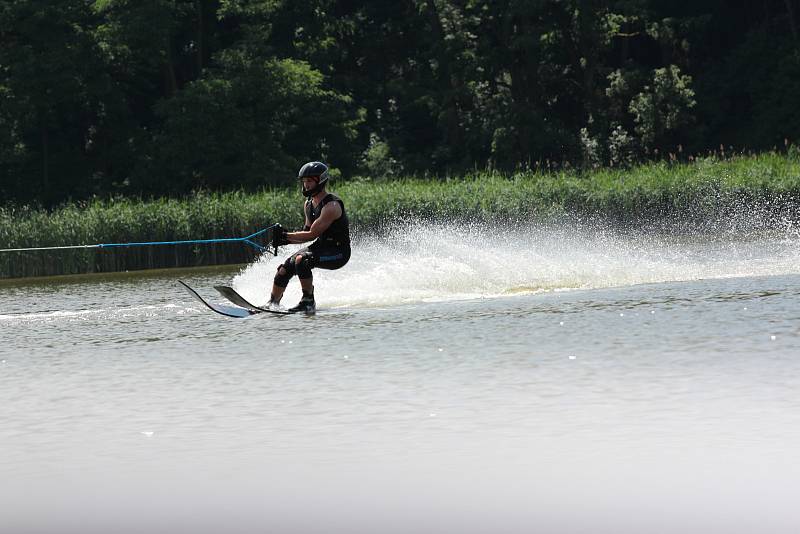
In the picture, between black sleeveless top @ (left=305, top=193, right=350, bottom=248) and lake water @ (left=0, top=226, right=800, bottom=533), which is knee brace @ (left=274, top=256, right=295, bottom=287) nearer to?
black sleeveless top @ (left=305, top=193, right=350, bottom=248)

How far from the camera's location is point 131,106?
51.4 m

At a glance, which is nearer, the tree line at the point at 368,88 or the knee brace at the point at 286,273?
the knee brace at the point at 286,273

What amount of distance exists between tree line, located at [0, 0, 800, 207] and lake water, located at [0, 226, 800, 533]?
2999 cm

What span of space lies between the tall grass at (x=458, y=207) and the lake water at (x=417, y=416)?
14.1 metres

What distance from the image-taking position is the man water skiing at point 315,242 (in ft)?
47.9

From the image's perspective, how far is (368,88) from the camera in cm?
5469

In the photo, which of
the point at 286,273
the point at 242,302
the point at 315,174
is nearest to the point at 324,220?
the point at 315,174

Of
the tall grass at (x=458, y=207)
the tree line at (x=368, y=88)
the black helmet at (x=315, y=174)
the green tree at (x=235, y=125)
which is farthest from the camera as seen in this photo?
the tree line at (x=368, y=88)

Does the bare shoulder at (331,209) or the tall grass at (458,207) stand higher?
the bare shoulder at (331,209)

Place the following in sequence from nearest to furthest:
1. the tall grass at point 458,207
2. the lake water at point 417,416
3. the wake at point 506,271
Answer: the lake water at point 417,416 → the wake at point 506,271 → the tall grass at point 458,207

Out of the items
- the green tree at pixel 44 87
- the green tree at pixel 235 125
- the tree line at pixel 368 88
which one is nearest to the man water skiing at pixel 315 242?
the tree line at pixel 368 88

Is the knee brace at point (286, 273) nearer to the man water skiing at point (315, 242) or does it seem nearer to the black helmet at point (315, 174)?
the man water skiing at point (315, 242)

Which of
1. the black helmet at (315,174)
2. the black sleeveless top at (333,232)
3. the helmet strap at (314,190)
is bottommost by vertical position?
the black sleeveless top at (333,232)

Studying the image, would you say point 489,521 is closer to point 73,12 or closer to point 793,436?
point 793,436
